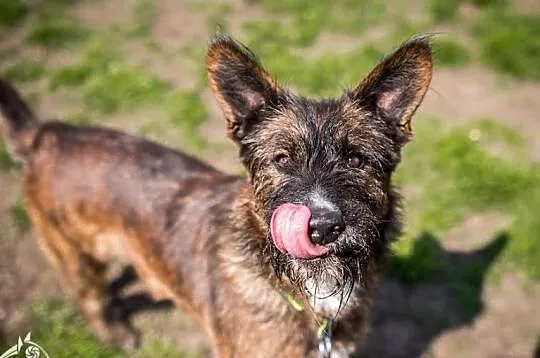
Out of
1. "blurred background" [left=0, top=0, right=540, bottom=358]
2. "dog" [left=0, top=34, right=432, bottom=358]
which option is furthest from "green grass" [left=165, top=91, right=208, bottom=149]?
"dog" [left=0, top=34, right=432, bottom=358]

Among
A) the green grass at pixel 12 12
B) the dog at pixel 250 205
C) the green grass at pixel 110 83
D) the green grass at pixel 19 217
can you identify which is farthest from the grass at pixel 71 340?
the green grass at pixel 12 12

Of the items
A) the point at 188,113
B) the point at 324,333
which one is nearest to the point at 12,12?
the point at 188,113

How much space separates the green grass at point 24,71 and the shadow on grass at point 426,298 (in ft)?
16.5

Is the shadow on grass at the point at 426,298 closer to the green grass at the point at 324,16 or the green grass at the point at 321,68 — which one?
the green grass at the point at 321,68

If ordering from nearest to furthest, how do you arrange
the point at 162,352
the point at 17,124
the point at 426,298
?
the point at 17,124 → the point at 162,352 → the point at 426,298

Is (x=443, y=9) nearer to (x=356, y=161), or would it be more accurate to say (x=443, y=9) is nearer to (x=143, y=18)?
(x=143, y=18)

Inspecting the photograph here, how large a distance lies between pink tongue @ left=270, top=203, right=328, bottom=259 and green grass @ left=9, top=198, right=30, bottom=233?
368 cm

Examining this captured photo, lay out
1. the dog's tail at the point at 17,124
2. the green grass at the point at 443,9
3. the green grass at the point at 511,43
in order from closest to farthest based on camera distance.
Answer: the dog's tail at the point at 17,124
the green grass at the point at 511,43
the green grass at the point at 443,9

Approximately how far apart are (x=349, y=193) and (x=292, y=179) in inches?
12.7

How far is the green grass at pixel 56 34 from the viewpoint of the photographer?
8219mm

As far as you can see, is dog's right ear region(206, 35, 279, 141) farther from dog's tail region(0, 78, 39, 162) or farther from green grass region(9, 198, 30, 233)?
green grass region(9, 198, 30, 233)

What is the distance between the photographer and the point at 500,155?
21.7 ft

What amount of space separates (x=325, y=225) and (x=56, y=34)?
6.47m

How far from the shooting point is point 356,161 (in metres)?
3.50
